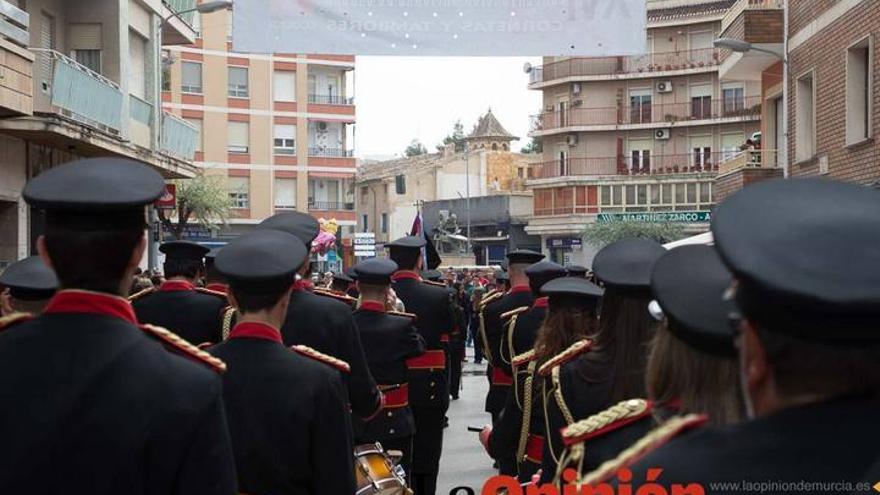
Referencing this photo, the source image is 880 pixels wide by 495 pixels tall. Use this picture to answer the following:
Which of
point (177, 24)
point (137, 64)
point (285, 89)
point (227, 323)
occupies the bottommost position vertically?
point (227, 323)

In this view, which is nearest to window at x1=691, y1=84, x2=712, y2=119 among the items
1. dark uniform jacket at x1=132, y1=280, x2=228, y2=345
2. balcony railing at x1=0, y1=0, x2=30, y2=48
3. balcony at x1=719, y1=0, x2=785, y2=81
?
balcony at x1=719, y1=0, x2=785, y2=81

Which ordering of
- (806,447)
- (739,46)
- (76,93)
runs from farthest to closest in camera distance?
(739,46), (76,93), (806,447)

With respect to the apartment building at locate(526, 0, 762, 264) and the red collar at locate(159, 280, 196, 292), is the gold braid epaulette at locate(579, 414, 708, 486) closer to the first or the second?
the red collar at locate(159, 280, 196, 292)

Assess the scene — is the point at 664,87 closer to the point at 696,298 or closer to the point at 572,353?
the point at 572,353

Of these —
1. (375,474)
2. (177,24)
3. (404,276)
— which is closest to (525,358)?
(375,474)

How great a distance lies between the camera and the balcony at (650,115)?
208 feet

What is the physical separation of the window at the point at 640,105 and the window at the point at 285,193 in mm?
19435

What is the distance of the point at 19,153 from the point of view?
18781 mm

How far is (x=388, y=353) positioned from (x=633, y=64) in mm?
59623

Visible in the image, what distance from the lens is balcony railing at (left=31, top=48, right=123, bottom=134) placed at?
17.8 meters

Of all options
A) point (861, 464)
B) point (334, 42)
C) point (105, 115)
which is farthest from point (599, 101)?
point (861, 464)

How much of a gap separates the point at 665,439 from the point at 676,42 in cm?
6525

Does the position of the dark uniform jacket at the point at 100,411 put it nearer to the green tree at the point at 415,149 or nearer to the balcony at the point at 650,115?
the balcony at the point at 650,115

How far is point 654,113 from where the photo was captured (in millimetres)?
65562
